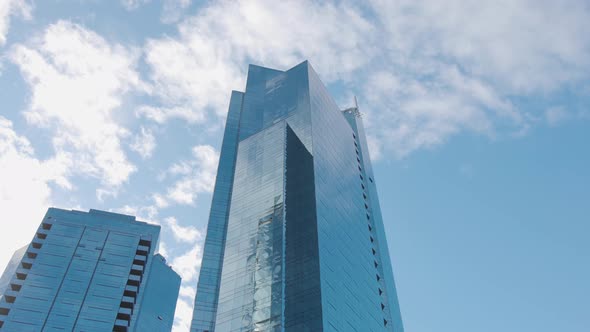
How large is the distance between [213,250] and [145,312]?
132 feet

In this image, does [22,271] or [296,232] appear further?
[22,271]

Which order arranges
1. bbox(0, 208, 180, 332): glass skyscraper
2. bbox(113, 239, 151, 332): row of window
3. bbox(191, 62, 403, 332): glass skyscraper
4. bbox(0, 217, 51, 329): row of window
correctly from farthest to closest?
bbox(113, 239, 151, 332): row of window, bbox(0, 208, 180, 332): glass skyscraper, bbox(0, 217, 51, 329): row of window, bbox(191, 62, 403, 332): glass skyscraper

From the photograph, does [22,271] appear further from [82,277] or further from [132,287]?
[132,287]

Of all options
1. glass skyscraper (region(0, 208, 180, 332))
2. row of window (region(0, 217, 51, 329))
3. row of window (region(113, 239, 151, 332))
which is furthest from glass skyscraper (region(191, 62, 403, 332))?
row of window (region(0, 217, 51, 329))

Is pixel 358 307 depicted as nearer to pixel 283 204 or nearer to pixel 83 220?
pixel 283 204

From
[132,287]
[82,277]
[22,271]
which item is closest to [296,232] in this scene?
[132,287]

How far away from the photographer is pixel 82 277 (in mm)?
105375

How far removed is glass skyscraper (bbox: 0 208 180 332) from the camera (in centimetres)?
9631

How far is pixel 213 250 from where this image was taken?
3824 inches

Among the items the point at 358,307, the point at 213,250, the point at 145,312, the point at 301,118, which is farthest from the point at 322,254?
the point at 145,312

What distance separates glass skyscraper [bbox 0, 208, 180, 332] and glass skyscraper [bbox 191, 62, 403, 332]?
77.0 feet

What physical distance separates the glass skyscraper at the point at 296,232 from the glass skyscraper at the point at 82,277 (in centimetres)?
2347

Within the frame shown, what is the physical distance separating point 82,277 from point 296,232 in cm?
5462

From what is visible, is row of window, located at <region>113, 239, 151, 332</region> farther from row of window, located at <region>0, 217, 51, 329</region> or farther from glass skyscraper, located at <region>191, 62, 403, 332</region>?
glass skyscraper, located at <region>191, 62, 403, 332</region>
